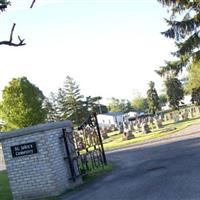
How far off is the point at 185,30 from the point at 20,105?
34.7 m

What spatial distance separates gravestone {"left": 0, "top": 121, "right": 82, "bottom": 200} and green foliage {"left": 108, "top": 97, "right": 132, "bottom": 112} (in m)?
133

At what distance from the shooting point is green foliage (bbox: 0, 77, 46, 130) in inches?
2293

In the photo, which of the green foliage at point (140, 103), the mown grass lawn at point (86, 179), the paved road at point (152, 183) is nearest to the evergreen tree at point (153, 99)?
the green foliage at point (140, 103)

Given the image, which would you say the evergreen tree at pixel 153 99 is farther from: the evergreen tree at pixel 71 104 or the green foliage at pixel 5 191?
the green foliage at pixel 5 191

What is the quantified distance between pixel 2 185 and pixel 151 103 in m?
97.2

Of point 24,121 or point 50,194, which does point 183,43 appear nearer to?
point 50,194

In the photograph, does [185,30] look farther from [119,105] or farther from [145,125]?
[119,105]

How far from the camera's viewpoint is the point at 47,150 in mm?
13281

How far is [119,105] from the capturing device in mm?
149500

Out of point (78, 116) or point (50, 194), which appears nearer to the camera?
point (50, 194)

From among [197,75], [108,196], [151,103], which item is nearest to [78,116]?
[151,103]

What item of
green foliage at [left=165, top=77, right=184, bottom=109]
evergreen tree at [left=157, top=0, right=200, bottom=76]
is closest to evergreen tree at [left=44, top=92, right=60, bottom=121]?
green foliage at [left=165, top=77, right=184, bottom=109]

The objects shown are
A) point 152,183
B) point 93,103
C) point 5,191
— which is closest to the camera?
point 152,183

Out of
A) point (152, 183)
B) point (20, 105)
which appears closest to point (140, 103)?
point (20, 105)
